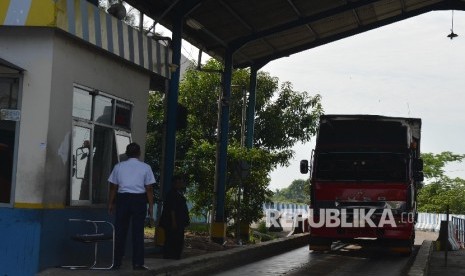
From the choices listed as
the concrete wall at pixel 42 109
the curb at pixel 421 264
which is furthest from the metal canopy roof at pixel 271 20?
the curb at pixel 421 264

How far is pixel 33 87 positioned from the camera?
10734 mm

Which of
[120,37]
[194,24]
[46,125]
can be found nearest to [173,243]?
[120,37]

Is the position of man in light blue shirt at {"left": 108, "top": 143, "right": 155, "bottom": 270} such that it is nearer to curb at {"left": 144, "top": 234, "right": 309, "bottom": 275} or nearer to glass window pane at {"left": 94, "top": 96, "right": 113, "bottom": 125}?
curb at {"left": 144, "top": 234, "right": 309, "bottom": 275}

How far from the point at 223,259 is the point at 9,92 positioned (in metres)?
6.07

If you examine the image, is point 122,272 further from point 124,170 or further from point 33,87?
point 33,87

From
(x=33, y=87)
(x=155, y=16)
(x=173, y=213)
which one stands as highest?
(x=155, y=16)

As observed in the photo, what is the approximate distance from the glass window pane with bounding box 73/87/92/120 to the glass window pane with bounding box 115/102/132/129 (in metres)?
1.05

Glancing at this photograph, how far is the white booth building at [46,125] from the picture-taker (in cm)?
1054

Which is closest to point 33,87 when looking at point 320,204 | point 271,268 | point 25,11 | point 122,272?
point 25,11

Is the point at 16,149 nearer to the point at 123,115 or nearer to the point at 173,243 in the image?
the point at 123,115

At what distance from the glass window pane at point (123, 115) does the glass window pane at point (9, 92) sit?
2.54 metres

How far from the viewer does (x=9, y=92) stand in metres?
11.0

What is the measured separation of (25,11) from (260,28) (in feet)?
37.4

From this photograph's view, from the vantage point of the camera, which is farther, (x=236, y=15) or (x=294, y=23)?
(x=294, y=23)
